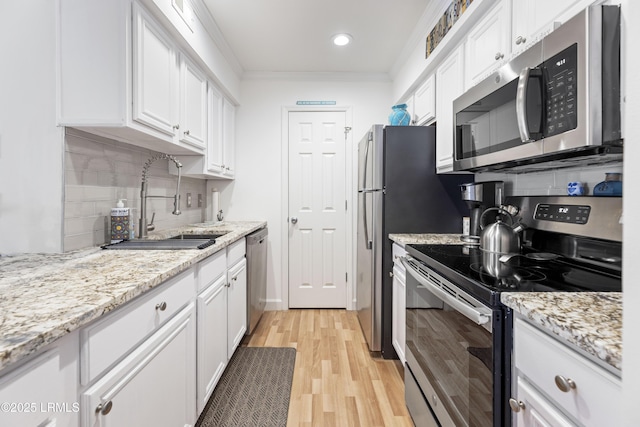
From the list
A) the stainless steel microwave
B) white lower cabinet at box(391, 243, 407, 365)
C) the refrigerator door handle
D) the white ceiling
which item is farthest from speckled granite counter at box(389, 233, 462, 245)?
the white ceiling

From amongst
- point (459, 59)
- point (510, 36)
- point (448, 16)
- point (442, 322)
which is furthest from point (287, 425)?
point (448, 16)

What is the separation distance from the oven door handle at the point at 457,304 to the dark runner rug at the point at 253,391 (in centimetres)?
103

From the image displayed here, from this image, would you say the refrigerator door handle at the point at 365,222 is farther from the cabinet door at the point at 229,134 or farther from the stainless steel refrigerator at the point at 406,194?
the cabinet door at the point at 229,134

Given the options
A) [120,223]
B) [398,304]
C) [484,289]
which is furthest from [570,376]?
[120,223]

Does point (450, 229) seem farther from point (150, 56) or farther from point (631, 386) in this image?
point (150, 56)

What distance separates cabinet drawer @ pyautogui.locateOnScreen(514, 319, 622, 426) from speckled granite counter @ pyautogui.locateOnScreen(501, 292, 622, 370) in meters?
0.04

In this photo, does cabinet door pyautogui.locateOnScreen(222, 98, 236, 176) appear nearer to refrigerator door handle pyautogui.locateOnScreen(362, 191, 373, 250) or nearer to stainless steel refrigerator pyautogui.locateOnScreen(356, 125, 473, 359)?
refrigerator door handle pyautogui.locateOnScreen(362, 191, 373, 250)

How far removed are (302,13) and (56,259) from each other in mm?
2122

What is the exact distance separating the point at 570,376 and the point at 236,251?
191 cm

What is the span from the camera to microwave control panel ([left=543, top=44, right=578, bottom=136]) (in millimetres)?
974

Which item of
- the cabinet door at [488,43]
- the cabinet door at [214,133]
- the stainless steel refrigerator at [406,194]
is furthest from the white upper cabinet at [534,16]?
the cabinet door at [214,133]

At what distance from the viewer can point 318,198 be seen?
132 inches

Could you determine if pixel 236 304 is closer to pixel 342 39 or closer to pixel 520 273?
pixel 520 273

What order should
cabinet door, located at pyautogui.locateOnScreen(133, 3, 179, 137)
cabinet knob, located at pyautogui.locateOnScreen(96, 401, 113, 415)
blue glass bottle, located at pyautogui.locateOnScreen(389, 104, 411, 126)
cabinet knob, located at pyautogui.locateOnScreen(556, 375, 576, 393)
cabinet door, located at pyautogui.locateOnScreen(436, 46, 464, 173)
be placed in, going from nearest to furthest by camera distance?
cabinet knob, located at pyautogui.locateOnScreen(556, 375, 576, 393), cabinet knob, located at pyautogui.locateOnScreen(96, 401, 113, 415), cabinet door, located at pyautogui.locateOnScreen(133, 3, 179, 137), cabinet door, located at pyautogui.locateOnScreen(436, 46, 464, 173), blue glass bottle, located at pyautogui.locateOnScreen(389, 104, 411, 126)
